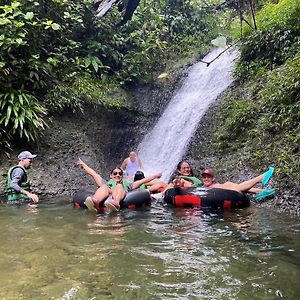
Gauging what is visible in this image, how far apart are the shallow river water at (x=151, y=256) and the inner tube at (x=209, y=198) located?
0.30 metres

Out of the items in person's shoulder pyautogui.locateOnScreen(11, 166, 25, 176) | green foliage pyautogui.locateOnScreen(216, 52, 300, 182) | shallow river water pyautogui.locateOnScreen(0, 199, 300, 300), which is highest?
green foliage pyautogui.locateOnScreen(216, 52, 300, 182)

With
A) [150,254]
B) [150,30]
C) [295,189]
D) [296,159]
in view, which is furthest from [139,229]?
[150,30]

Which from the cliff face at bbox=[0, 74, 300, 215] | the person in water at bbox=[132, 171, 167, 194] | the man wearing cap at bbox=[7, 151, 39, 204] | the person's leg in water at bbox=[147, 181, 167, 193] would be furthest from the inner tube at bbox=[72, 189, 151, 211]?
the cliff face at bbox=[0, 74, 300, 215]

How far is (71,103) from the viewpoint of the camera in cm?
1107

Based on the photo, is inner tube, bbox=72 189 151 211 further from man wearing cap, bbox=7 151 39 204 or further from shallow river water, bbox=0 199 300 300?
man wearing cap, bbox=7 151 39 204

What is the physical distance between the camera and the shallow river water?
3.43 metres

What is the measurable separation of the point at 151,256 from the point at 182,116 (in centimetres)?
796

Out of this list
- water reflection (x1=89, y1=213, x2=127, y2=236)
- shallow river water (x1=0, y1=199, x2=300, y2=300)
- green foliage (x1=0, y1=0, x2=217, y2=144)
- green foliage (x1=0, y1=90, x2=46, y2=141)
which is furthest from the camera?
green foliage (x1=0, y1=0, x2=217, y2=144)

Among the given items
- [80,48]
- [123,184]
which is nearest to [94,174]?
[123,184]

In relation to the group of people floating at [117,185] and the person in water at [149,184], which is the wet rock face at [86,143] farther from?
the person in water at [149,184]

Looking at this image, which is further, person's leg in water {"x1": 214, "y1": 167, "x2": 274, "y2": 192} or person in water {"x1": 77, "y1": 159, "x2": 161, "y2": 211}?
person's leg in water {"x1": 214, "y1": 167, "x2": 274, "y2": 192}

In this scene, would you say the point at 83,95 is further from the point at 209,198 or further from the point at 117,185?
the point at 209,198

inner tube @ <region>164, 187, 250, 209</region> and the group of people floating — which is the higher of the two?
the group of people floating

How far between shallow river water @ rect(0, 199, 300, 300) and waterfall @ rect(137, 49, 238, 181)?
13.4 feet
